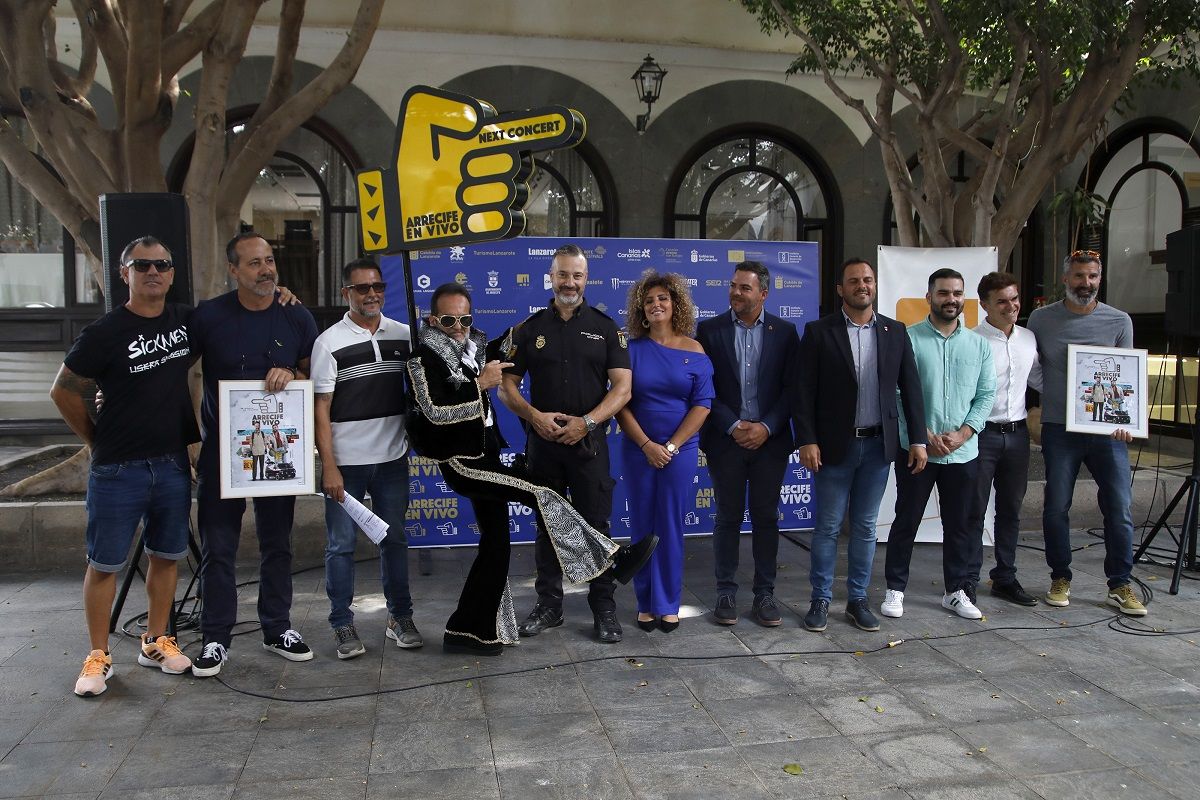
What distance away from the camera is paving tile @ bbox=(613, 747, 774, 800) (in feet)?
11.8

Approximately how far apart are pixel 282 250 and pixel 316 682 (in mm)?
8436

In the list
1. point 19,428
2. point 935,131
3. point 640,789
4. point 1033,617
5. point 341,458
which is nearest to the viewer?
point 640,789

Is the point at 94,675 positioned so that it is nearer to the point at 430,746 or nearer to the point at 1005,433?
the point at 430,746

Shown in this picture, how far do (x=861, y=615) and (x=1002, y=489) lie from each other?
4.35ft

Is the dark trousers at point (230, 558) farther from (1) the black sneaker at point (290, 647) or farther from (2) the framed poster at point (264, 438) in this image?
(2) the framed poster at point (264, 438)

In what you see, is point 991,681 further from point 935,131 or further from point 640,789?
point 935,131

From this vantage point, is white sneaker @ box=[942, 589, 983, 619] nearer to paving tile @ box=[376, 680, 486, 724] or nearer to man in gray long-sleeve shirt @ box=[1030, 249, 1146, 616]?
man in gray long-sleeve shirt @ box=[1030, 249, 1146, 616]

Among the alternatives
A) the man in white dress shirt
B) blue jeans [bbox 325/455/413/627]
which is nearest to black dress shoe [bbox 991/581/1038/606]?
the man in white dress shirt

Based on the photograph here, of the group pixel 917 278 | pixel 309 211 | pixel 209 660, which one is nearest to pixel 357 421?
pixel 209 660

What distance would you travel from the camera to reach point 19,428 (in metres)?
11.4

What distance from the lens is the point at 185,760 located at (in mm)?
3836

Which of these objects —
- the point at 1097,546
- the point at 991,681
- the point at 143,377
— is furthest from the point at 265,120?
the point at 1097,546

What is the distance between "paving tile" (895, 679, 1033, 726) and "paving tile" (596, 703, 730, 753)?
1.03 metres

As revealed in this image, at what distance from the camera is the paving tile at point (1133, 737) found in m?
3.91
